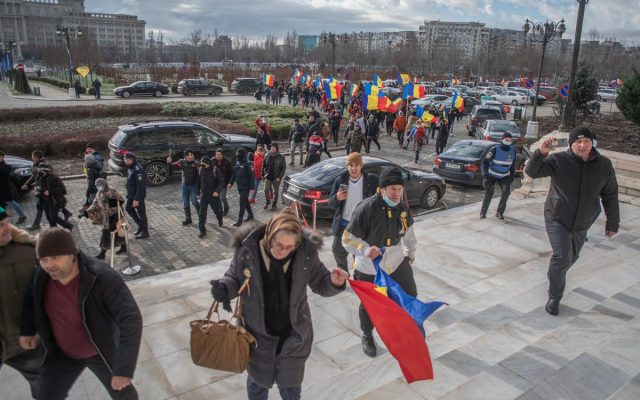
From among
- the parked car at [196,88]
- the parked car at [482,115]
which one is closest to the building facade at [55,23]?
the parked car at [196,88]

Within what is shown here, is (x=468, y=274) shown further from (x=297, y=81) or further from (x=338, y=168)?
(x=297, y=81)

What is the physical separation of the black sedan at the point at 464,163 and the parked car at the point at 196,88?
113ft

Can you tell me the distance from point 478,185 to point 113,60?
120119 mm

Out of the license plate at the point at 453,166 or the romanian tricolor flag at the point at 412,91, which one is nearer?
the license plate at the point at 453,166

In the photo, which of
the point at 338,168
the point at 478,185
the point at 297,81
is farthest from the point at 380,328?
the point at 297,81

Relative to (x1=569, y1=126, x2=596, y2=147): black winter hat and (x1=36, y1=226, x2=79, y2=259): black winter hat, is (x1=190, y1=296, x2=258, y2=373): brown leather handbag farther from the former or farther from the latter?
(x1=569, y1=126, x2=596, y2=147): black winter hat

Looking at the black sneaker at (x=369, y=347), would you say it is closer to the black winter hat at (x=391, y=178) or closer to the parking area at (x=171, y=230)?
the black winter hat at (x=391, y=178)

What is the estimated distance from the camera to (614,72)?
73.9 meters

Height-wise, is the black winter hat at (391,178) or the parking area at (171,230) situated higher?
the black winter hat at (391,178)

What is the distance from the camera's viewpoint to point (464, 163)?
1412 cm

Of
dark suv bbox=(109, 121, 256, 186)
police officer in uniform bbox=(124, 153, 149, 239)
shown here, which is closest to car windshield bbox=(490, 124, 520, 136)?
dark suv bbox=(109, 121, 256, 186)

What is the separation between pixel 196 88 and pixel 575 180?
43.1 meters

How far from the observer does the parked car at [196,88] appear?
4453cm

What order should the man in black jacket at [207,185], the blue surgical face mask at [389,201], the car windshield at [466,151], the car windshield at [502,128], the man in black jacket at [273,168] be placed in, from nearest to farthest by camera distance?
1. the blue surgical face mask at [389,201]
2. the man in black jacket at [207,185]
3. the man in black jacket at [273,168]
4. the car windshield at [466,151]
5. the car windshield at [502,128]
